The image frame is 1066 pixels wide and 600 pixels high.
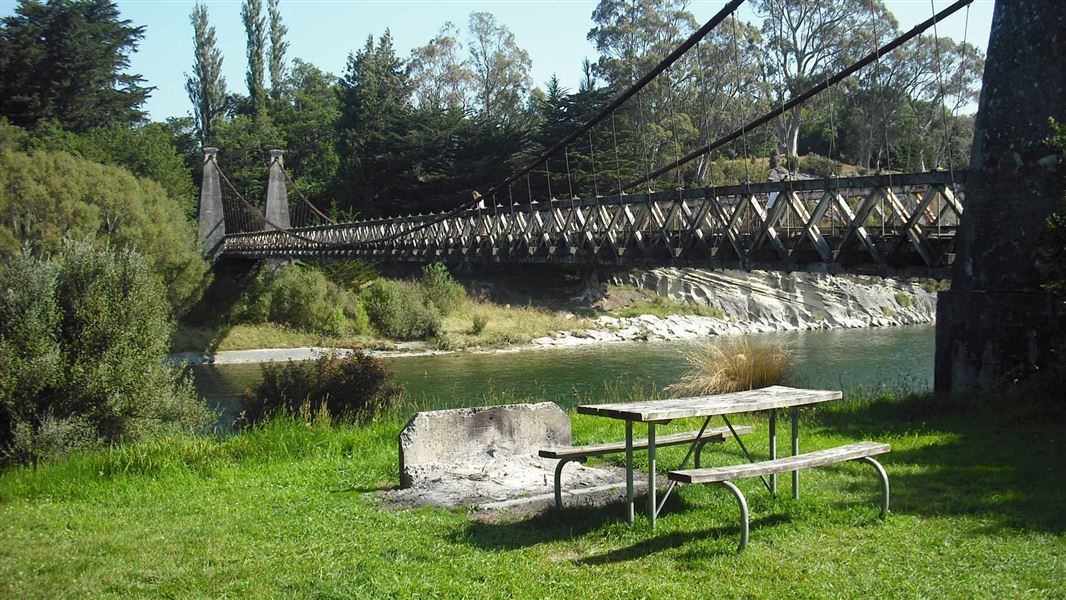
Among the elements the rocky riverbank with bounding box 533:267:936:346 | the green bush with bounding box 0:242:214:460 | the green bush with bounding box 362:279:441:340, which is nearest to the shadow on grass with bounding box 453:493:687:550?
the green bush with bounding box 0:242:214:460

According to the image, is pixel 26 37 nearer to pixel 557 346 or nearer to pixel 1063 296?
pixel 557 346

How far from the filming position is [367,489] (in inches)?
229

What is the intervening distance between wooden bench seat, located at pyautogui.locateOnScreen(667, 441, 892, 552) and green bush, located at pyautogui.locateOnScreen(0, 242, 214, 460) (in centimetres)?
684

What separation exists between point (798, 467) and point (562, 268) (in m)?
33.5

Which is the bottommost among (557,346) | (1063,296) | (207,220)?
(557,346)

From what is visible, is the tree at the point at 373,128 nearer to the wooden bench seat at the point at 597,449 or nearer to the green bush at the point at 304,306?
the green bush at the point at 304,306

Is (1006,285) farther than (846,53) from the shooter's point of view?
No

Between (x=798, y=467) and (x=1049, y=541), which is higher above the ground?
(x=798, y=467)

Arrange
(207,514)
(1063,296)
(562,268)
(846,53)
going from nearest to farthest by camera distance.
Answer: (207,514) < (1063,296) < (846,53) < (562,268)

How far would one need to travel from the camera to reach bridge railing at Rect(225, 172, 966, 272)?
9234mm

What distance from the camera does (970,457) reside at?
599cm

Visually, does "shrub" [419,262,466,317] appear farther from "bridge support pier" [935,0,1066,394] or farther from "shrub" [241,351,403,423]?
"bridge support pier" [935,0,1066,394]

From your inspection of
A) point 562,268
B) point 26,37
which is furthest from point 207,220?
point 562,268

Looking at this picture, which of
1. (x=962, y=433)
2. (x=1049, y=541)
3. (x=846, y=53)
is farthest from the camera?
(x=846, y=53)
